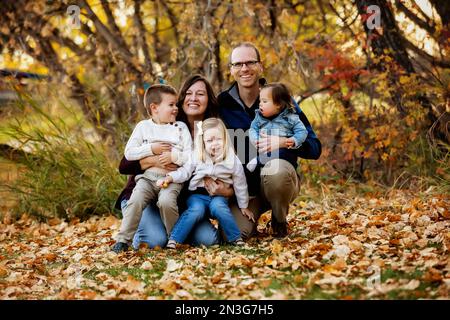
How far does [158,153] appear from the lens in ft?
16.0

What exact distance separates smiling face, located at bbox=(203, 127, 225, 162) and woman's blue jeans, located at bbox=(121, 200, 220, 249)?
0.58 m

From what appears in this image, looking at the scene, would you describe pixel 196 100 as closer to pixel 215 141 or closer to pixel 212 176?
pixel 215 141

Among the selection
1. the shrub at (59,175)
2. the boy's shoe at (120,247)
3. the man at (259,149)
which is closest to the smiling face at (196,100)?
the man at (259,149)

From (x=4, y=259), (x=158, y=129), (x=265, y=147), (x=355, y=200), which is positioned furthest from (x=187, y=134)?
(x=355, y=200)

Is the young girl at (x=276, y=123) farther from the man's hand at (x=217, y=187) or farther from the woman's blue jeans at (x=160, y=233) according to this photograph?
the woman's blue jeans at (x=160, y=233)

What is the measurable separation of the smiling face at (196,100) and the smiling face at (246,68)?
0.31m

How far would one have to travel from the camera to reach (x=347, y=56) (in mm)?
7957

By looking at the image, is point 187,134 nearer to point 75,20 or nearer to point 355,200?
point 355,200

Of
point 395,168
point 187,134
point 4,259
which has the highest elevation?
point 187,134

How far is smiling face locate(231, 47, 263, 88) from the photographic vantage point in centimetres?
504

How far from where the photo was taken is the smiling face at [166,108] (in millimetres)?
4898

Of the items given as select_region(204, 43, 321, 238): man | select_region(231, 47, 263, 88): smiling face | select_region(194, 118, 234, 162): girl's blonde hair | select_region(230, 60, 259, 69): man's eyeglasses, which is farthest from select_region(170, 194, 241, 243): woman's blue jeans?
select_region(230, 60, 259, 69): man's eyeglasses

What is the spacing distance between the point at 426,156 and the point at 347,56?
1703 mm

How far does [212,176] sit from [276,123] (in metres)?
0.65
